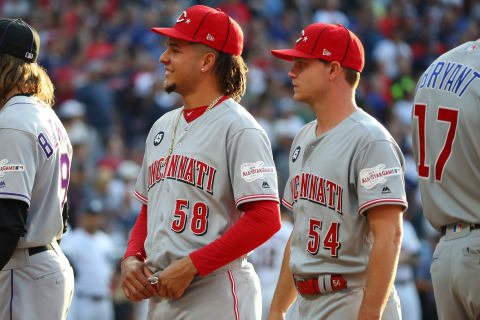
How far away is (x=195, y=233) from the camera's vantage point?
3848 millimetres

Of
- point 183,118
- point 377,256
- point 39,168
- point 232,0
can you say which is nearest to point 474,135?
point 377,256

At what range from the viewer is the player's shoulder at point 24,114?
377 cm

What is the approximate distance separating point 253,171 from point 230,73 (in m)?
0.58

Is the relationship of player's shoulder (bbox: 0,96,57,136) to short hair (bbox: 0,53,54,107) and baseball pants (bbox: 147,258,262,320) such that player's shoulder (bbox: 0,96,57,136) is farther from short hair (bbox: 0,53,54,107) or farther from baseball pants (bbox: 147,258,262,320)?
baseball pants (bbox: 147,258,262,320)

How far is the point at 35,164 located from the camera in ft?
12.5

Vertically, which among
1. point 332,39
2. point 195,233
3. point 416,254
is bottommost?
point 416,254

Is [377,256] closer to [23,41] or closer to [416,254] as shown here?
[23,41]

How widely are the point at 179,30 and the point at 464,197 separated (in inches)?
61.6

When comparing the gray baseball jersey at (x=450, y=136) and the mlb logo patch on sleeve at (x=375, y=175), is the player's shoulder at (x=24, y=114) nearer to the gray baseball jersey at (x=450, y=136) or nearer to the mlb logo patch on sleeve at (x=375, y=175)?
the mlb logo patch on sleeve at (x=375, y=175)

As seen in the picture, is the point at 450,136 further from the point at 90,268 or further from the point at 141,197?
the point at 90,268

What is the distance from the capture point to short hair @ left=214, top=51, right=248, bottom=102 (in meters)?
4.12

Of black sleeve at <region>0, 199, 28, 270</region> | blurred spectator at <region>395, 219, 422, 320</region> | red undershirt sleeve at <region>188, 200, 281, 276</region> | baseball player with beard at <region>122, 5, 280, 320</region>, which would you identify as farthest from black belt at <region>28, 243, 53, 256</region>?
blurred spectator at <region>395, 219, 422, 320</region>

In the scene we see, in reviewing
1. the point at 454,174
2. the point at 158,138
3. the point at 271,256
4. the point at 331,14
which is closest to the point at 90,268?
the point at 271,256

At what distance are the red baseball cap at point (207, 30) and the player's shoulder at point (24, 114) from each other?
2.25ft
